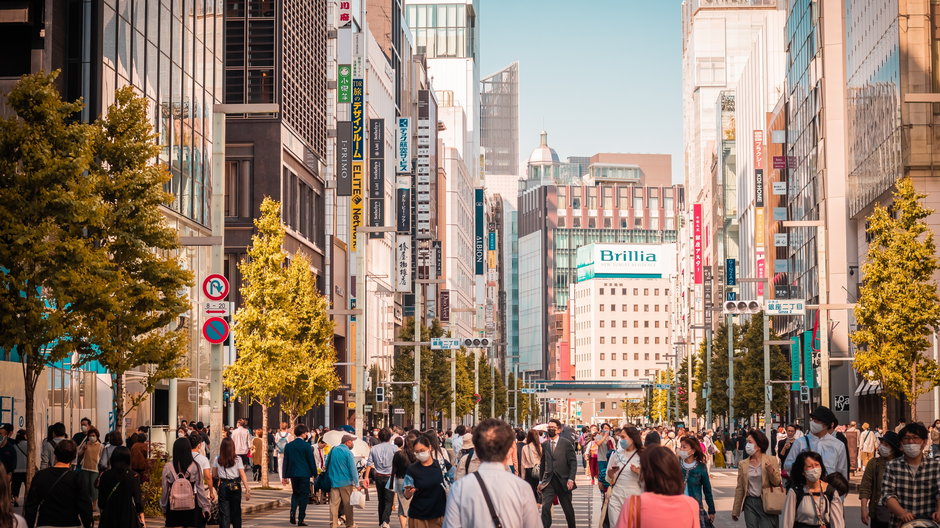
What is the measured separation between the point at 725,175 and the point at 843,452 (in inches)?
4389

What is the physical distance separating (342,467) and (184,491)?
685cm

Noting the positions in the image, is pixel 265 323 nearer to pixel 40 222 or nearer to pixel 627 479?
pixel 40 222

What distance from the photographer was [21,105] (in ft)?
73.8

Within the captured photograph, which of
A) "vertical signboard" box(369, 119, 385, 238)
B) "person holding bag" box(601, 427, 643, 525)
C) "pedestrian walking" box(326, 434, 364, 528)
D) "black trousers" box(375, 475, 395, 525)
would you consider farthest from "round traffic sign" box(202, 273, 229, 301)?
"vertical signboard" box(369, 119, 385, 238)

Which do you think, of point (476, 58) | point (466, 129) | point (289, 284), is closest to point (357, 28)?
point (289, 284)

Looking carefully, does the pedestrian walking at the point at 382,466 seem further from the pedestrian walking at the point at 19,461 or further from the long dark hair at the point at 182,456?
the pedestrian walking at the point at 19,461

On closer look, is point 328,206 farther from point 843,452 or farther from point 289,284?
point 843,452

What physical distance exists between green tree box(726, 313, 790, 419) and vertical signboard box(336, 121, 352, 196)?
86.4 ft

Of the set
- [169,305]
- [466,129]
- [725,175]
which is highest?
[466,129]

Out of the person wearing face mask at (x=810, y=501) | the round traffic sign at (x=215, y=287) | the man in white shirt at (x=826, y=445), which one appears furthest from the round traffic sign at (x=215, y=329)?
the person wearing face mask at (x=810, y=501)

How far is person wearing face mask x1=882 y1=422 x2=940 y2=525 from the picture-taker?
11820mm

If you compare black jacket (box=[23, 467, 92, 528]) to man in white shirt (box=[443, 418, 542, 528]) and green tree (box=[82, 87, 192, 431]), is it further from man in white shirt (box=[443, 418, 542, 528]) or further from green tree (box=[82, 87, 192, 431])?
green tree (box=[82, 87, 192, 431])

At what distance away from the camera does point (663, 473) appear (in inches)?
313

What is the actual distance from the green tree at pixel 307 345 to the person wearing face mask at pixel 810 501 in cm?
3230
